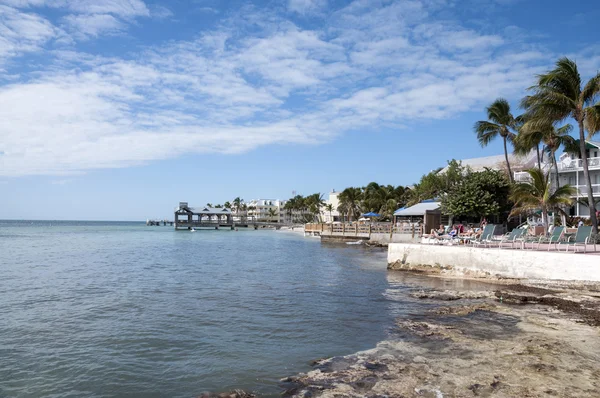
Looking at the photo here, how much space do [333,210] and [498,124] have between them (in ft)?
244

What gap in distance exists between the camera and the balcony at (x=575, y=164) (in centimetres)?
3352

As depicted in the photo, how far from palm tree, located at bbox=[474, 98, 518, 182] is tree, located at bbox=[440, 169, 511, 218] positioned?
8.10ft

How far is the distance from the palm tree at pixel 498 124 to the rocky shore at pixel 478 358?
1040 inches

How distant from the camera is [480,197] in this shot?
1282 inches

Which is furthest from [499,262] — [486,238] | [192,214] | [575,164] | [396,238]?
[192,214]

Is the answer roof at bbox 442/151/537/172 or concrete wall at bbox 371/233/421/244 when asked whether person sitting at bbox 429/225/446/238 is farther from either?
roof at bbox 442/151/537/172

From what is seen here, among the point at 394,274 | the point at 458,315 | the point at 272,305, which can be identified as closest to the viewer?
the point at 458,315

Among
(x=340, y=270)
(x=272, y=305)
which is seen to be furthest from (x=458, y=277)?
(x=272, y=305)

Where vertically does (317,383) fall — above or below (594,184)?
below

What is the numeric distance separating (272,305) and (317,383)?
6545mm

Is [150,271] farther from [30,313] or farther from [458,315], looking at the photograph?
[458,315]

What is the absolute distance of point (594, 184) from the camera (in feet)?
111

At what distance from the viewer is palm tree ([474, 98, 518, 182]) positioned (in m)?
35.5

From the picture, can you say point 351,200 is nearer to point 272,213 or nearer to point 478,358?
point 272,213
